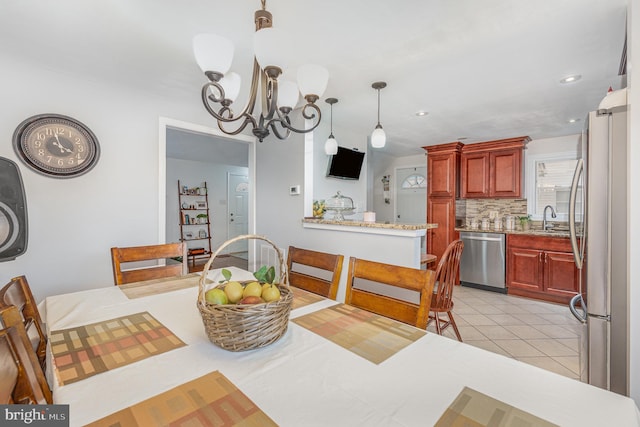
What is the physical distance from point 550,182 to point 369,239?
140 inches

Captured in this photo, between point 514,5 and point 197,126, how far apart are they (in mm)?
2635

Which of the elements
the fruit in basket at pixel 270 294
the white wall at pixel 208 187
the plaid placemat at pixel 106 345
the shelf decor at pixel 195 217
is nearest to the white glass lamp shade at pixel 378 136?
the fruit in basket at pixel 270 294

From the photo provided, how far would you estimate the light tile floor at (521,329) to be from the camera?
2.27m

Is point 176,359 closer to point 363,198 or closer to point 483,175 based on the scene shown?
point 363,198

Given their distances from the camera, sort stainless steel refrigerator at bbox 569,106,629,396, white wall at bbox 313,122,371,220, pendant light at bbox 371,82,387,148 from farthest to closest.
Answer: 1. white wall at bbox 313,122,371,220
2. pendant light at bbox 371,82,387,148
3. stainless steel refrigerator at bbox 569,106,629,396

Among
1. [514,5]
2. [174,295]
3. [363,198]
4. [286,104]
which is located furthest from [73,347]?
[363,198]

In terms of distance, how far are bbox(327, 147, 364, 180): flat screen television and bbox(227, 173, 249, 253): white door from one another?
3.95m

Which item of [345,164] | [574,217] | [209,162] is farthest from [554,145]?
[209,162]

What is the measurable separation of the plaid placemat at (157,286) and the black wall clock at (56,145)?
132 cm

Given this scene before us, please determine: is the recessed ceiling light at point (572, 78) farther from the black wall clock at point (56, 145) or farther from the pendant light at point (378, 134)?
the black wall clock at point (56, 145)

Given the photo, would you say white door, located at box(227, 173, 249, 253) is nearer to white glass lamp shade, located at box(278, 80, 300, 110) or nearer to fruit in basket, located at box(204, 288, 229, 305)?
white glass lamp shade, located at box(278, 80, 300, 110)

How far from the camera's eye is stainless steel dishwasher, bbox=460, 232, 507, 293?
13.1 feet

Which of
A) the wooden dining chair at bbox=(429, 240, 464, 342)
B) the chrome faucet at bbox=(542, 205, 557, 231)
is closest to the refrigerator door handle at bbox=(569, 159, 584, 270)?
the wooden dining chair at bbox=(429, 240, 464, 342)

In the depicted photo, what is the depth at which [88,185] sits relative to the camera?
231 cm
